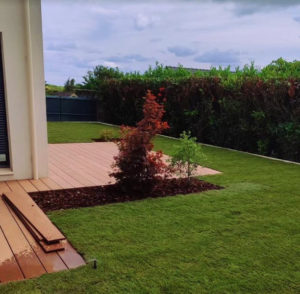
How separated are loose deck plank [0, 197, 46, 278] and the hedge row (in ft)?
20.9

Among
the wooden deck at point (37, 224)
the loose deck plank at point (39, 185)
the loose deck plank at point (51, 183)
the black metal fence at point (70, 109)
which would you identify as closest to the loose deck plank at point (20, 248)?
the wooden deck at point (37, 224)

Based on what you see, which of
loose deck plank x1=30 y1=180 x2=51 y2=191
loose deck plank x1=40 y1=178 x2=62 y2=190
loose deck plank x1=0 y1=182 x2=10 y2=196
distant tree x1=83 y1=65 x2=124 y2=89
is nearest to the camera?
loose deck plank x1=0 y1=182 x2=10 y2=196

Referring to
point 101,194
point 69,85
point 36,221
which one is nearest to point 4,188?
point 101,194

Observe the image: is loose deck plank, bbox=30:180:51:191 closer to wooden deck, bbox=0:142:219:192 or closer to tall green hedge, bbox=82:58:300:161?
wooden deck, bbox=0:142:219:192

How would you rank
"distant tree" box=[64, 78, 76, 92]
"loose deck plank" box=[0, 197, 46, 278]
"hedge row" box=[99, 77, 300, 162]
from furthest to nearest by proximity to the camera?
"distant tree" box=[64, 78, 76, 92]
"hedge row" box=[99, 77, 300, 162]
"loose deck plank" box=[0, 197, 46, 278]

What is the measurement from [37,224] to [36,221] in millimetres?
97

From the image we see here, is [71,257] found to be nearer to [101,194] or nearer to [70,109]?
[101,194]

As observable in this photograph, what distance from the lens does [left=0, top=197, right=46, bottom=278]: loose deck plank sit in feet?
8.93

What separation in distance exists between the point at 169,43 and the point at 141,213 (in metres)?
7.36

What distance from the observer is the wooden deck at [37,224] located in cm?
278

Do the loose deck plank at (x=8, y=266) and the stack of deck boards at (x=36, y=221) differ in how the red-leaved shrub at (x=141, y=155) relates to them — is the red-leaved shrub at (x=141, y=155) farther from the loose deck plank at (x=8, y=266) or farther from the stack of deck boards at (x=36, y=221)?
the loose deck plank at (x=8, y=266)

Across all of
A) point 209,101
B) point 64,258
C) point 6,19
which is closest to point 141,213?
point 64,258

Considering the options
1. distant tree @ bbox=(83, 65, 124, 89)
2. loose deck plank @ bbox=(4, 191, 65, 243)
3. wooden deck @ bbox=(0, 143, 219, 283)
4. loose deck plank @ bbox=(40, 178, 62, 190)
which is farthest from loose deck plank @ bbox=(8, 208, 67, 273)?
distant tree @ bbox=(83, 65, 124, 89)

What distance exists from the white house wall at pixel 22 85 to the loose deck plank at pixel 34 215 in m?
1.02
